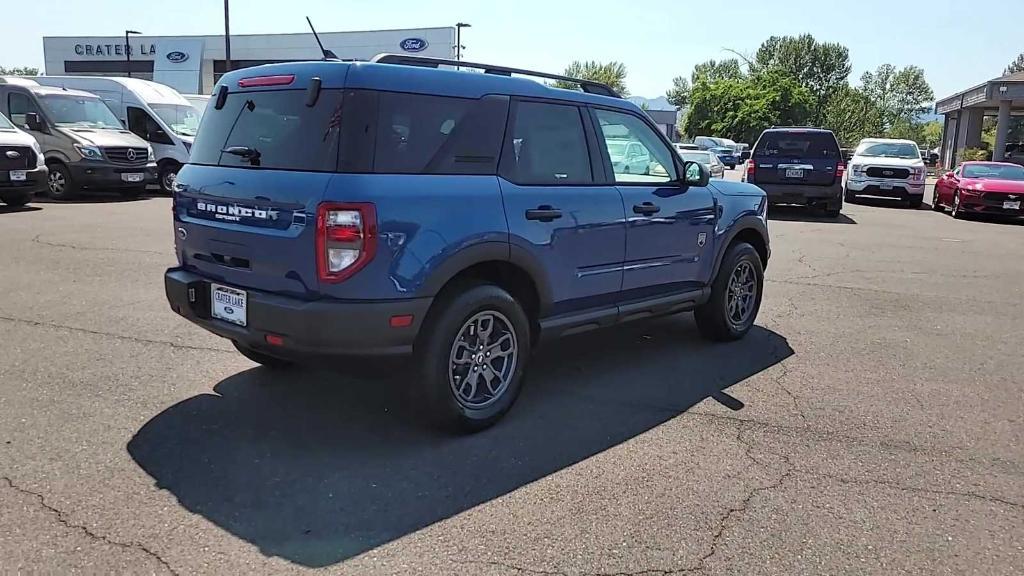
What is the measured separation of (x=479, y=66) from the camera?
4.66m

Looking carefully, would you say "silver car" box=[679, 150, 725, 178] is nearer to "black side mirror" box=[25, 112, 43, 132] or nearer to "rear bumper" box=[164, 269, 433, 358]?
"black side mirror" box=[25, 112, 43, 132]

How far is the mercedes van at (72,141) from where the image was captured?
15703 mm

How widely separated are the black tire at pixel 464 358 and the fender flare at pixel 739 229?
2147 mm

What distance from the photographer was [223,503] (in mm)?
3443

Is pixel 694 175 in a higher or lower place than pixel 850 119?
lower

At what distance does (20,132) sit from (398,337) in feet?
42.9

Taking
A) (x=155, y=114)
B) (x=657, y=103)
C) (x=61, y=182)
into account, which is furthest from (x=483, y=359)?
(x=657, y=103)

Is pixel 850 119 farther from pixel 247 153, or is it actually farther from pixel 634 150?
pixel 247 153

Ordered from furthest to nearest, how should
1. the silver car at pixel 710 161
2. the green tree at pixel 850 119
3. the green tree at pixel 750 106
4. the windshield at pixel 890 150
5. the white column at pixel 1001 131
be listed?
the green tree at pixel 750 106 → the green tree at pixel 850 119 → the white column at pixel 1001 131 → the silver car at pixel 710 161 → the windshield at pixel 890 150

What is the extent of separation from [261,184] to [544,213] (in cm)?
152

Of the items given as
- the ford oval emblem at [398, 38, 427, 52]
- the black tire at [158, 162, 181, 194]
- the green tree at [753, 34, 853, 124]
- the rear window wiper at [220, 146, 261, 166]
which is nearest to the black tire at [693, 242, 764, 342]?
the rear window wiper at [220, 146, 261, 166]

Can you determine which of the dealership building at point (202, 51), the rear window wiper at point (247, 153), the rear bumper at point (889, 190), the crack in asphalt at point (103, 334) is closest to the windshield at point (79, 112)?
the crack in asphalt at point (103, 334)

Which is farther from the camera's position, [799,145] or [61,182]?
[799,145]

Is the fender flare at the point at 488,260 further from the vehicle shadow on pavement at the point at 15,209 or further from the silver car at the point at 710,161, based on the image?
the silver car at the point at 710,161
